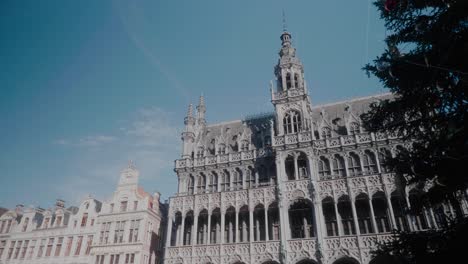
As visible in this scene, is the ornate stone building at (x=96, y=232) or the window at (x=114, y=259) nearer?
the window at (x=114, y=259)

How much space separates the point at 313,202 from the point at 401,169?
1593cm

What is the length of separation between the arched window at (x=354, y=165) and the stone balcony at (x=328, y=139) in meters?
1.23

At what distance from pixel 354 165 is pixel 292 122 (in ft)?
23.9

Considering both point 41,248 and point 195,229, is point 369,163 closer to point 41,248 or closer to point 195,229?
point 195,229

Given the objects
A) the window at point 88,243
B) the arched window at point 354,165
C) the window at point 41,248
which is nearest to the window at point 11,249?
the window at point 41,248

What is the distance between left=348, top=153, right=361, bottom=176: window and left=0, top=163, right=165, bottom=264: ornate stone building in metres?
22.8

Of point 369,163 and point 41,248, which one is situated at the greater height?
point 369,163

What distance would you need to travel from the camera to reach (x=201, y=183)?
114 feet

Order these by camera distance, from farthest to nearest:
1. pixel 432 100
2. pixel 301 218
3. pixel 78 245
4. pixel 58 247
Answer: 1. pixel 58 247
2. pixel 78 245
3. pixel 301 218
4. pixel 432 100

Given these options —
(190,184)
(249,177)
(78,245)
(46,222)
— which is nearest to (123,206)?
(78,245)

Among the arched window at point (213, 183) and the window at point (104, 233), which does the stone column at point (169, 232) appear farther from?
the window at point (104, 233)

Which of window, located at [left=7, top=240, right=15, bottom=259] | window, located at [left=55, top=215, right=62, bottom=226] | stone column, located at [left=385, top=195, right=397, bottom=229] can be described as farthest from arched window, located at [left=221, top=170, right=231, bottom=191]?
window, located at [left=7, top=240, right=15, bottom=259]

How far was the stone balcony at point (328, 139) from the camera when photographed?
98.5 ft

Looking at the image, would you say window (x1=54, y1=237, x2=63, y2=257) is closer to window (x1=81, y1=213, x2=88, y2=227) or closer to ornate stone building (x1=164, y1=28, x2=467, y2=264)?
window (x1=81, y1=213, x2=88, y2=227)
